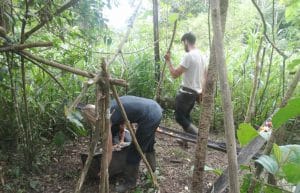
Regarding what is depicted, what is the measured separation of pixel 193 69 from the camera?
14.6 feet

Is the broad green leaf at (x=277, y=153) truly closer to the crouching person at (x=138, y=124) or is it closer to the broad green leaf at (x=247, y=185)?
the broad green leaf at (x=247, y=185)

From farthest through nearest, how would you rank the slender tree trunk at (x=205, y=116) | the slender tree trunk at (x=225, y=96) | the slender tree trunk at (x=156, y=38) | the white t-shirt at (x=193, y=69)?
the slender tree trunk at (x=156, y=38), the white t-shirt at (x=193, y=69), the slender tree trunk at (x=205, y=116), the slender tree trunk at (x=225, y=96)

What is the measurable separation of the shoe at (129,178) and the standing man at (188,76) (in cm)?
139

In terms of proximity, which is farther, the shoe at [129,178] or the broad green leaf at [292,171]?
the shoe at [129,178]

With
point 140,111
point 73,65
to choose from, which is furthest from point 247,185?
point 73,65

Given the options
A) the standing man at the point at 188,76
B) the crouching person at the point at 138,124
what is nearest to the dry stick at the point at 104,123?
the crouching person at the point at 138,124

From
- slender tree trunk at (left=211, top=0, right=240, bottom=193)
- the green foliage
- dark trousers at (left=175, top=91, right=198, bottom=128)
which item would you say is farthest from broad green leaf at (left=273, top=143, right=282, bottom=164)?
dark trousers at (left=175, top=91, right=198, bottom=128)

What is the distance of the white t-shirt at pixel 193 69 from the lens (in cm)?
439

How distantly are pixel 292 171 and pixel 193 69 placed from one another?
3.49 meters

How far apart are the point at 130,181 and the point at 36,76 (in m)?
1.29

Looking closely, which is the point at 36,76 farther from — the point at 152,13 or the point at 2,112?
the point at 152,13

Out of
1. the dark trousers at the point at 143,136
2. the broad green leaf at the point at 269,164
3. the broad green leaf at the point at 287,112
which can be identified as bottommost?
the dark trousers at the point at 143,136

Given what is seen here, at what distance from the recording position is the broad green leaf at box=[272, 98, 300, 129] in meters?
0.93

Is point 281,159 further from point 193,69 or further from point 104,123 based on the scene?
point 193,69
